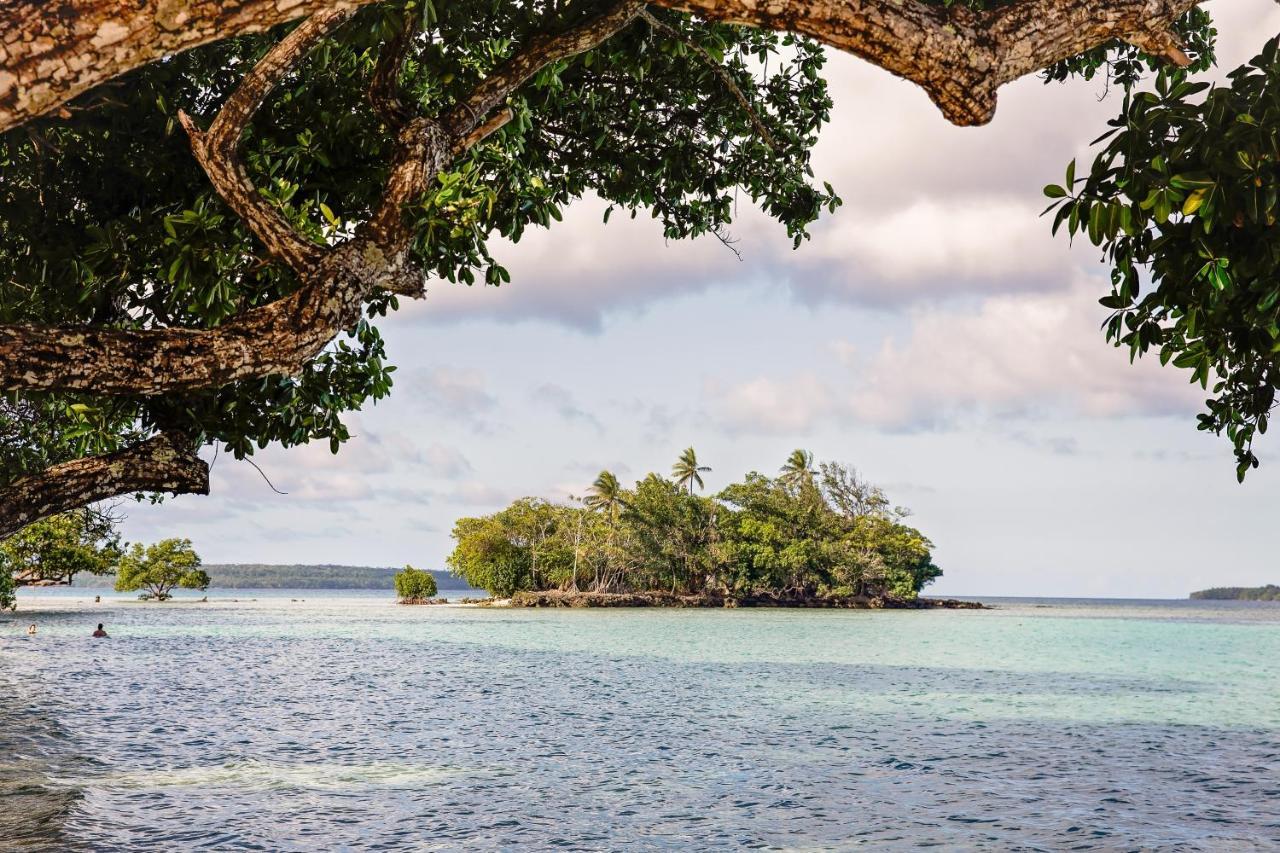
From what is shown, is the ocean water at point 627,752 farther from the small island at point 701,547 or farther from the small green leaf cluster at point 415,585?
the small green leaf cluster at point 415,585

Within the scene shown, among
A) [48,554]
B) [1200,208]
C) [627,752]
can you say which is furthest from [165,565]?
[1200,208]

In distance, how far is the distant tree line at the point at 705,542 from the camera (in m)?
81.4

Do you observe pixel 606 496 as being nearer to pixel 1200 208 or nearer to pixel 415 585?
pixel 415 585

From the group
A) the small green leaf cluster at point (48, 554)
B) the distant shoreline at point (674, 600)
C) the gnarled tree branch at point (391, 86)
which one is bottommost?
the distant shoreline at point (674, 600)

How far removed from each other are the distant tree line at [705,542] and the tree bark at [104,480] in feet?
238

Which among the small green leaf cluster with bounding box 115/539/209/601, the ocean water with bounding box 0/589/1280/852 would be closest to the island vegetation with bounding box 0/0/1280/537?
the ocean water with bounding box 0/589/1280/852

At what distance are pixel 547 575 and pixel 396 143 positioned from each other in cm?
8482

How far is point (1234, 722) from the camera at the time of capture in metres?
21.8

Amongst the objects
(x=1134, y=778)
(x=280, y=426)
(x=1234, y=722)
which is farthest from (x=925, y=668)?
(x=280, y=426)

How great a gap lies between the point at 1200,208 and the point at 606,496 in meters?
83.4

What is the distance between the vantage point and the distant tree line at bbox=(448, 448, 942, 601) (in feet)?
267

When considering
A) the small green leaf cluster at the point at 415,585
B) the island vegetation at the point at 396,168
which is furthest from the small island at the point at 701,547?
the island vegetation at the point at 396,168

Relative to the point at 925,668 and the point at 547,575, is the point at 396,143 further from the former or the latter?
the point at 547,575

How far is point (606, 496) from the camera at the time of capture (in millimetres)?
86562
